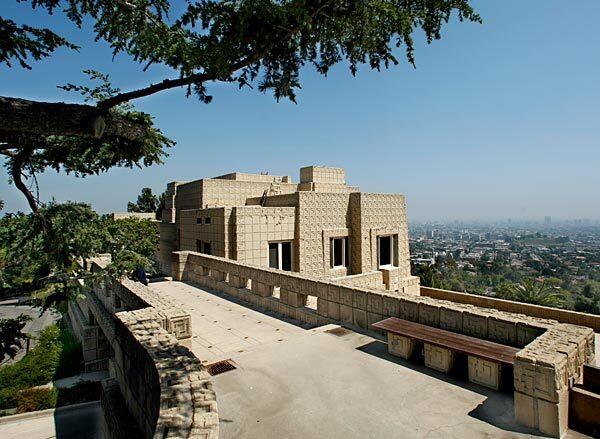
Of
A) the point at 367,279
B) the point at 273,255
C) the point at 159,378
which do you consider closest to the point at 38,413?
the point at 273,255

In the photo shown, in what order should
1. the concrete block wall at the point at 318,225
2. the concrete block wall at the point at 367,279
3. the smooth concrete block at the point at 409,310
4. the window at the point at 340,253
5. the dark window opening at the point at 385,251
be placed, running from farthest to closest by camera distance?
the dark window opening at the point at 385,251 → the window at the point at 340,253 → the concrete block wall at the point at 318,225 → the concrete block wall at the point at 367,279 → the smooth concrete block at the point at 409,310

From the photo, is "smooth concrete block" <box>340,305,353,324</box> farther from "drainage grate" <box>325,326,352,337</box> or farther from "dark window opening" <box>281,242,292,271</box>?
"dark window opening" <box>281,242,292,271</box>

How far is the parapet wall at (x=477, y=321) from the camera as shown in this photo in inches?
165

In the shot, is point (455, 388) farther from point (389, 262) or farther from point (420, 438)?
point (389, 262)

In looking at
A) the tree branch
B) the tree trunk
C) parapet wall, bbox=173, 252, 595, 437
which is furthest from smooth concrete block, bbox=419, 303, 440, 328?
the tree branch

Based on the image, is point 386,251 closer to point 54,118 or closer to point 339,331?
point 339,331

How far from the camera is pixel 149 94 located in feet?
17.9

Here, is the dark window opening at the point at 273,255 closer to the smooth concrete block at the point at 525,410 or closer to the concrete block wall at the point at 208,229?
the concrete block wall at the point at 208,229

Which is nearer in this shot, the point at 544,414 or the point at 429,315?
the point at 544,414

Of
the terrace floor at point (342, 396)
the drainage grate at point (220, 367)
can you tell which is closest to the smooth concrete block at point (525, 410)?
the terrace floor at point (342, 396)

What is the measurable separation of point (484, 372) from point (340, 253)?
15.1 m

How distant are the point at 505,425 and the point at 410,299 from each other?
9.66 ft

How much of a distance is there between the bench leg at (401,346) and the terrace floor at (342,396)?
168mm

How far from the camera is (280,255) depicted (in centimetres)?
1822
